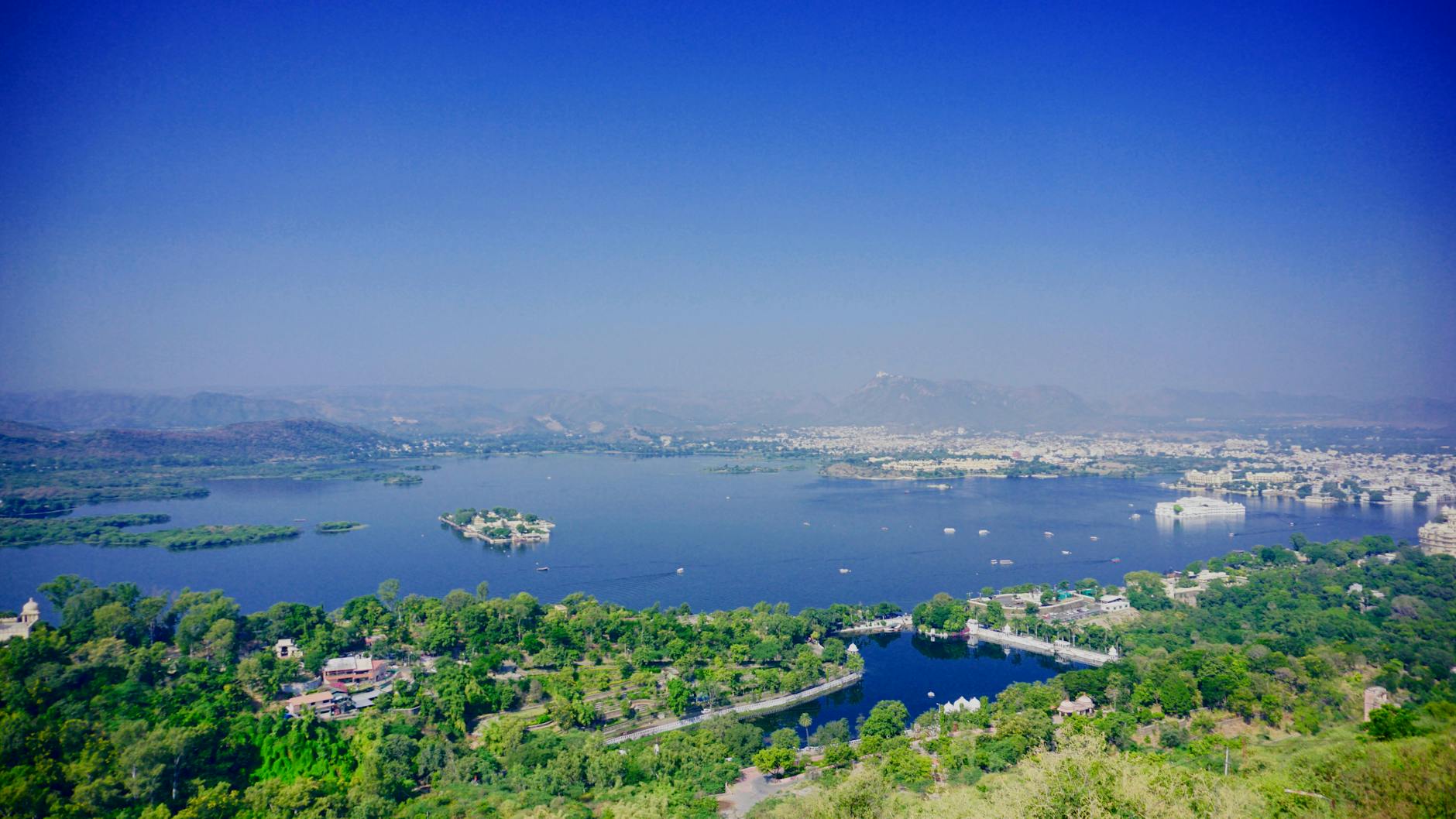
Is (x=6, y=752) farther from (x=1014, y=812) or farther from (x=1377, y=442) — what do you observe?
(x=1377, y=442)

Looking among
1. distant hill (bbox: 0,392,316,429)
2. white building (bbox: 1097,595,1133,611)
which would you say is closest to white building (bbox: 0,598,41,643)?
white building (bbox: 1097,595,1133,611)

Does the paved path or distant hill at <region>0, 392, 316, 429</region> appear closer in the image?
the paved path

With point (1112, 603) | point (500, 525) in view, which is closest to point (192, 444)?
point (500, 525)

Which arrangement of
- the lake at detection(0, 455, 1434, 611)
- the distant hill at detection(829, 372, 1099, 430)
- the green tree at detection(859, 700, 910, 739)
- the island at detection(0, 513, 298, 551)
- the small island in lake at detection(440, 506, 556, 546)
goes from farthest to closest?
the distant hill at detection(829, 372, 1099, 430), the small island in lake at detection(440, 506, 556, 546), the island at detection(0, 513, 298, 551), the lake at detection(0, 455, 1434, 611), the green tree at detection(859, 700, 910, 739)

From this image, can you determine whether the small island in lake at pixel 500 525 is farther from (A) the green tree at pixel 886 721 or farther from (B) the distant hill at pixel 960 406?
(B) the distant hill at pixel 960 406

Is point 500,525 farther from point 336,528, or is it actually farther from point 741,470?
point 741,470

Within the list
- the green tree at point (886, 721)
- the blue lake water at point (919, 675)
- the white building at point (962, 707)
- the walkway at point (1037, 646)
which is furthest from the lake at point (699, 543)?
the green tree at point (886, 721)

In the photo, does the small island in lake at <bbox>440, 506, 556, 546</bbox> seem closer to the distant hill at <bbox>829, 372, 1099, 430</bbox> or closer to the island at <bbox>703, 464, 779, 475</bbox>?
the island at <bbox>703, 464, 779, 475</bbox>
